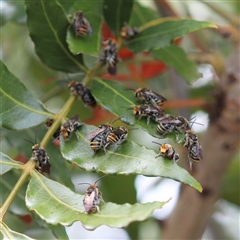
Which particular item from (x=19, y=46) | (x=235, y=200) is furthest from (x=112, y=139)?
(x=19, y=46)

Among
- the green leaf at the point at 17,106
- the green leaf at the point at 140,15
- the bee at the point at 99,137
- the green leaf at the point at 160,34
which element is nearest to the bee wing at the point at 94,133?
the bee at the point at 99,137

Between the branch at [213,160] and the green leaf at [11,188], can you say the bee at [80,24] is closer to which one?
the green leaf at [11,188]

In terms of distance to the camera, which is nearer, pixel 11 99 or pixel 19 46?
pixel 11 99

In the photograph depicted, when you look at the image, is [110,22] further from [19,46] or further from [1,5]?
[19,46]

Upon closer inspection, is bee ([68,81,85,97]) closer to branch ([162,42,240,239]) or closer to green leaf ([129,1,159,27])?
green leaf ([129,1,159,27])

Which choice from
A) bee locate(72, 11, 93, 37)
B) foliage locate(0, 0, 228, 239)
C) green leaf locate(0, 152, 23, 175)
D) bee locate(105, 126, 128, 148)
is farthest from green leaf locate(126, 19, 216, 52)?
green leaf locate(0, 152, 23, 175)

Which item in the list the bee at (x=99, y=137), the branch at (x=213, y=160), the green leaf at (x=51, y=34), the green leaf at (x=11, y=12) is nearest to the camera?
the bee at (x=99, y=137)
